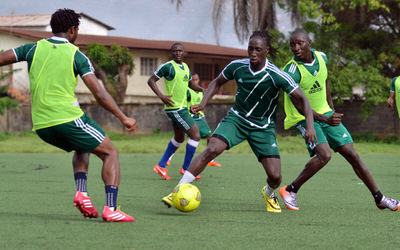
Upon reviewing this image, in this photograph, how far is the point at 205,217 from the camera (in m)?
5.96

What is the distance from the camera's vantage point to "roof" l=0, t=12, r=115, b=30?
128ft

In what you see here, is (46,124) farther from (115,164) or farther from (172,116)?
(172,116)

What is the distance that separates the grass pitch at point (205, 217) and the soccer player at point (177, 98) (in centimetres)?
56

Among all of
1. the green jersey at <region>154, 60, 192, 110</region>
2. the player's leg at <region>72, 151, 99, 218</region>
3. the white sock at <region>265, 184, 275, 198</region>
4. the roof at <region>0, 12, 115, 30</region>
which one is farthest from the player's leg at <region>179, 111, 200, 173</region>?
the roof at <region>0, 12, 115, 30</region>

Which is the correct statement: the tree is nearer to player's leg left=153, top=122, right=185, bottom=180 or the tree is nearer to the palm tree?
the palm tree

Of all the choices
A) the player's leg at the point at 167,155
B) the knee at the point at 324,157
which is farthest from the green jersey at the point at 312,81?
the player's leg at the point at 167,155

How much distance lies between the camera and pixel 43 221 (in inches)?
220

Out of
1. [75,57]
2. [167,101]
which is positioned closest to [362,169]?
[75,57]

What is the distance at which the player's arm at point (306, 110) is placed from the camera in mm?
5984

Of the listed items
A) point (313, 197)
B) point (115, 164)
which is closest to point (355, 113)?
point (313, 197)

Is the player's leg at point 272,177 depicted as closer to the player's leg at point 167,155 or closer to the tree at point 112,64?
the player's leg at point 167,155

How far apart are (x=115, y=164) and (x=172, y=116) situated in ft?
14.6

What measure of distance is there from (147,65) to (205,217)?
2666 centimetres

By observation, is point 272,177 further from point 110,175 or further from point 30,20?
point 30,20
